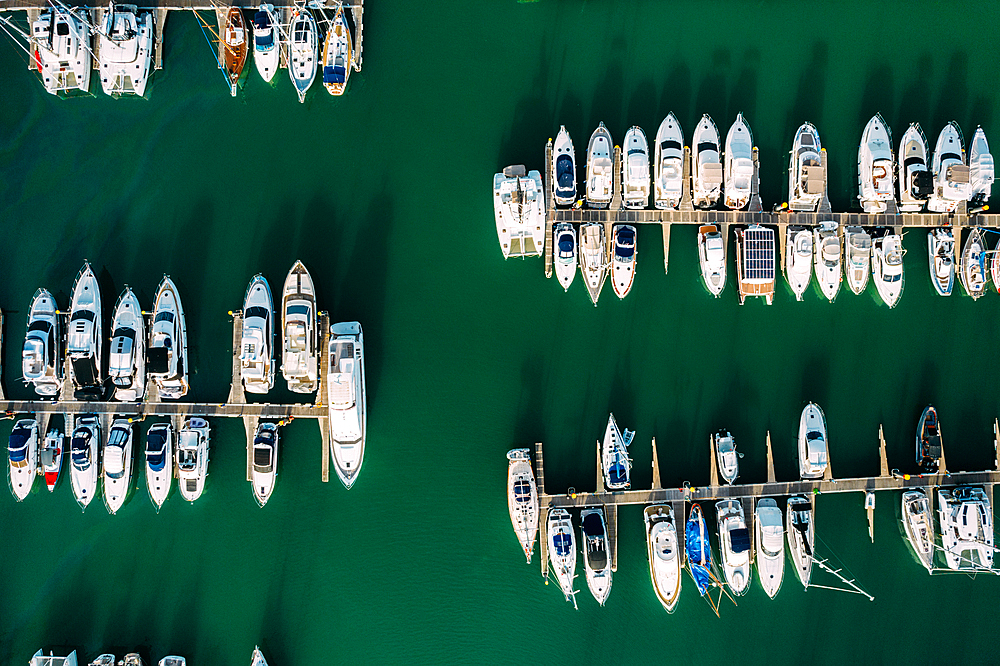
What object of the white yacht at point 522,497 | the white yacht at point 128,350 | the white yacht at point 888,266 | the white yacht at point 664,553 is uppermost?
the white yacht at point 888,266

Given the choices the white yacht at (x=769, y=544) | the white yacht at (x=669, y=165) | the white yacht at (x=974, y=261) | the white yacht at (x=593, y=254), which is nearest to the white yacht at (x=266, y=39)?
the white yacht at (x=593, y=254)

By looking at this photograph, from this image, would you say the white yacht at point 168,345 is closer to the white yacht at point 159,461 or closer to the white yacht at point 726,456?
the white yacht at point 159,461

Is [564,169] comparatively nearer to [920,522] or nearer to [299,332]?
[299,332]

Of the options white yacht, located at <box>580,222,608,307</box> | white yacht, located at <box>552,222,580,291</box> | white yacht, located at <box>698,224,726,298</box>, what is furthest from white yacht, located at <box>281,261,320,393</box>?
white yacht, located at <box>698,224,726,298</box>

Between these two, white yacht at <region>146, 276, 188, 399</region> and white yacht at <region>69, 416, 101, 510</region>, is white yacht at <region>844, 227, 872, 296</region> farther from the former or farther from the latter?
white yacht at <region>69, 416, 101, 510</region>

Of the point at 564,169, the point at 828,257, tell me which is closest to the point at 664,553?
the point at 828,257

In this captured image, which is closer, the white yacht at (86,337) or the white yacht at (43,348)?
the white yacht at (43,348)

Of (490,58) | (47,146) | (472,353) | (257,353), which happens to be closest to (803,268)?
(472,353)
